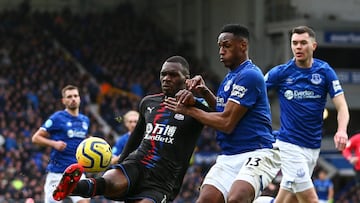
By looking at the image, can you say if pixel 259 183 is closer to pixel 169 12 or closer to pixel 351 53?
pixel 351 53

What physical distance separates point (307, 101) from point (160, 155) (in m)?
2.07

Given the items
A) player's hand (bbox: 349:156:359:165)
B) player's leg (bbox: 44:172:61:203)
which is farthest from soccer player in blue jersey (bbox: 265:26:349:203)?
player's leg (bbox: 44:172:61:203)

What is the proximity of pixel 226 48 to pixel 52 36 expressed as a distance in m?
25.4

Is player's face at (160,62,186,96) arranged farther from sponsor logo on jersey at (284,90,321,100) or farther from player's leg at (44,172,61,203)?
player's leg at (44,172,61,203)

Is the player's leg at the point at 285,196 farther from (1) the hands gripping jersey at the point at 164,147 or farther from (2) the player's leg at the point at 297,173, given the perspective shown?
(1) the hands gripping jersey at the point at 164,147

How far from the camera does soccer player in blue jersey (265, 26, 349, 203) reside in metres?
9.51

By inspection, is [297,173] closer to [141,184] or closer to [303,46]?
[303,46]

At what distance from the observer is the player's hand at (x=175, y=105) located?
25.7ft

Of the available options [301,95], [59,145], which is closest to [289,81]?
[301,95]

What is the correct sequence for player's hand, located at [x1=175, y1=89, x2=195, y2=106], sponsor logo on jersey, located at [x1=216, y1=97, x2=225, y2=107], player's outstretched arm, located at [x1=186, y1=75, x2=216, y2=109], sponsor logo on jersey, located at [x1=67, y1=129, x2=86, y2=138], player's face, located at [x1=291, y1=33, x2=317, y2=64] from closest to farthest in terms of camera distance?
player's hand, located at [x1=175, y1=89, x2=195, y2=106], player's outstretched arm, located at [x1=186, y1=75, x2=216, y2=109], sponsor logo on jersey, located at [x1=216, y1=97, x2=225, y2=107], player's face, located at [x1=291, y1=33, x2=317, y2=64], sponsor logo on jersey, located at [x1=67, y1=129, x2=86, y2=138]

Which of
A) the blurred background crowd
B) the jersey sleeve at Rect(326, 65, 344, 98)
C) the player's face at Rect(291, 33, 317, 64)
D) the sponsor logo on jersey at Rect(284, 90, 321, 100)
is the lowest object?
the blurred background crowd

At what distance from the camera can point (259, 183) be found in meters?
8.06

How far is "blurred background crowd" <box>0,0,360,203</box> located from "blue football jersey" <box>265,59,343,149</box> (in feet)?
32.9

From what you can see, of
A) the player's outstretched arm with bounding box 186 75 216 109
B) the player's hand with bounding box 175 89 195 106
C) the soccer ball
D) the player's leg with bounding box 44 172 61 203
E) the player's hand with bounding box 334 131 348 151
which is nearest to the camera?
the player's hand with bounding box 175 89 195 106
